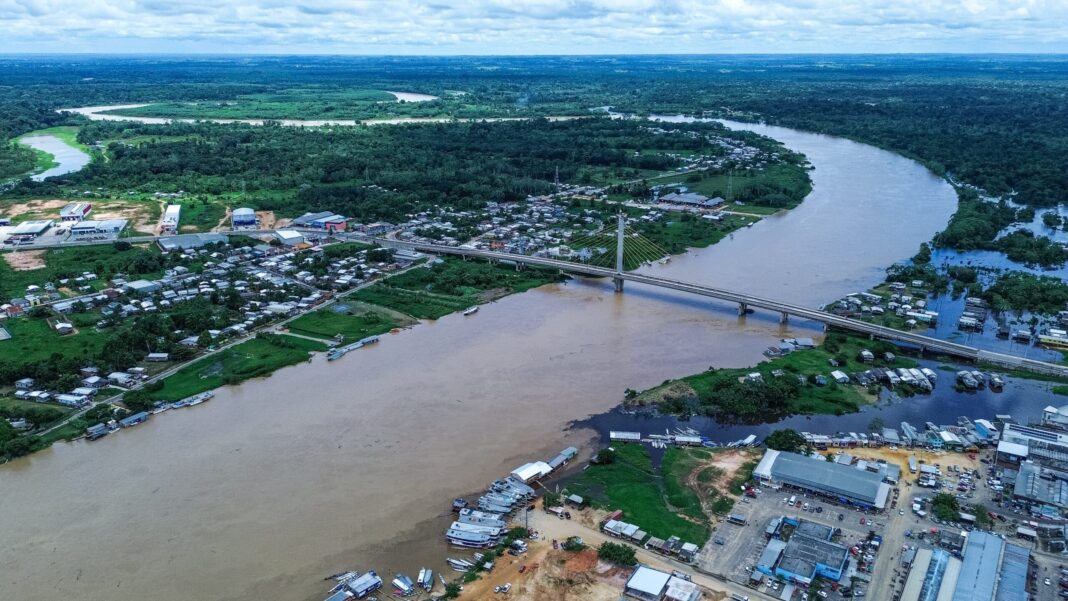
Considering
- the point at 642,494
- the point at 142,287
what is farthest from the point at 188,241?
the point at 642,494

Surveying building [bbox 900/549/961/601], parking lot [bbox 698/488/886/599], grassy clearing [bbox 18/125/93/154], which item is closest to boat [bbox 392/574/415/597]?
parking lot [bbox 698/488/886/599]

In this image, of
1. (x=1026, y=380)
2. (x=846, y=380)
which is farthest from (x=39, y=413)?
(x=1026, y=380)

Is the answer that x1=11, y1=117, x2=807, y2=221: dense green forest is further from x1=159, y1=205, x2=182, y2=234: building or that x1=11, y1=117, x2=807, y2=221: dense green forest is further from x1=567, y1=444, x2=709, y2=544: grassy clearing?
x1=567, y1=444, x2=709, y2=544: grassy clearing

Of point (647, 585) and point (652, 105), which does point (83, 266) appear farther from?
point (652, 105)

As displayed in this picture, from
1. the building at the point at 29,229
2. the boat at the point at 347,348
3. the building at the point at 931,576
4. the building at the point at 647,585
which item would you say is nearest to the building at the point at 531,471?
the building at the point at 647,585

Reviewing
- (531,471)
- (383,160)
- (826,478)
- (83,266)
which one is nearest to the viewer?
(826,478)

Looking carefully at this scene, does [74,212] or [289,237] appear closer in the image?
[289,237]

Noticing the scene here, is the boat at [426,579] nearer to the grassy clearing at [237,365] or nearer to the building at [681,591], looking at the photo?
the building at [681,591]
